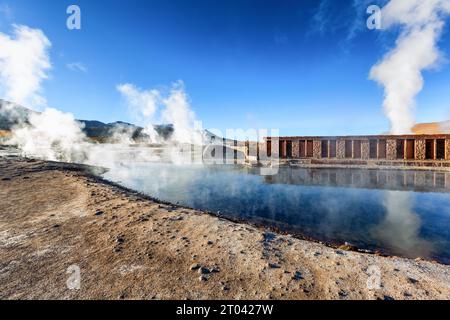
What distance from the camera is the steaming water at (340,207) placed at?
751cm

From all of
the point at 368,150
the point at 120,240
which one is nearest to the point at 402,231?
the point at 120,240

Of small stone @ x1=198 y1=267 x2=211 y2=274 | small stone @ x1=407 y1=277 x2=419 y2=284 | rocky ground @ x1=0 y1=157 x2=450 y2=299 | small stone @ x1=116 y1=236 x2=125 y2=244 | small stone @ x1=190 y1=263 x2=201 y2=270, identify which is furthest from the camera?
small stone @ x1=116 y1=236 x2=125 y2=244

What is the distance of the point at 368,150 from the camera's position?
2503 cm

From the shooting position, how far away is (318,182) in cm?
1714

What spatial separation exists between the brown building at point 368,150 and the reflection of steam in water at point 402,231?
15210mm

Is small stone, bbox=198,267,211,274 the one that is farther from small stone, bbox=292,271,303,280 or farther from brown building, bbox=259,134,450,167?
brown building, bbox=259,134,450,167

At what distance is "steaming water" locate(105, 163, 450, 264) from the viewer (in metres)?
7.51

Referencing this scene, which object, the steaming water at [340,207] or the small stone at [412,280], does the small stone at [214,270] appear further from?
the steaming water at [340,207]

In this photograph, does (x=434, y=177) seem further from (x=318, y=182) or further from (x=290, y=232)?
(x=290, y=232)

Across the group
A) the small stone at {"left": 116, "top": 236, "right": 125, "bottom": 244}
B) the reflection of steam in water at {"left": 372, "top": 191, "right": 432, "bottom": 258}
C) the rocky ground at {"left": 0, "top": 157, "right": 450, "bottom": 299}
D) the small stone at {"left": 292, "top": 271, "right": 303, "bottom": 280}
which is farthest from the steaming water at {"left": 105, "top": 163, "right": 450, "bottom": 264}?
the small stone at {"left": 116, "top": 236, "right": 125, "bottom": 244}

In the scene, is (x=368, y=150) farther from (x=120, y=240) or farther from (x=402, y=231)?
(x=120, y=240)

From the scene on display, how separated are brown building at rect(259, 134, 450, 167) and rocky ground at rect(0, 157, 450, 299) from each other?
22.9 meters

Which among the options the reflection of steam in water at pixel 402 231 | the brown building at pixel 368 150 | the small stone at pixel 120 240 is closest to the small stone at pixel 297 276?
the small stone at pixel 120 240
